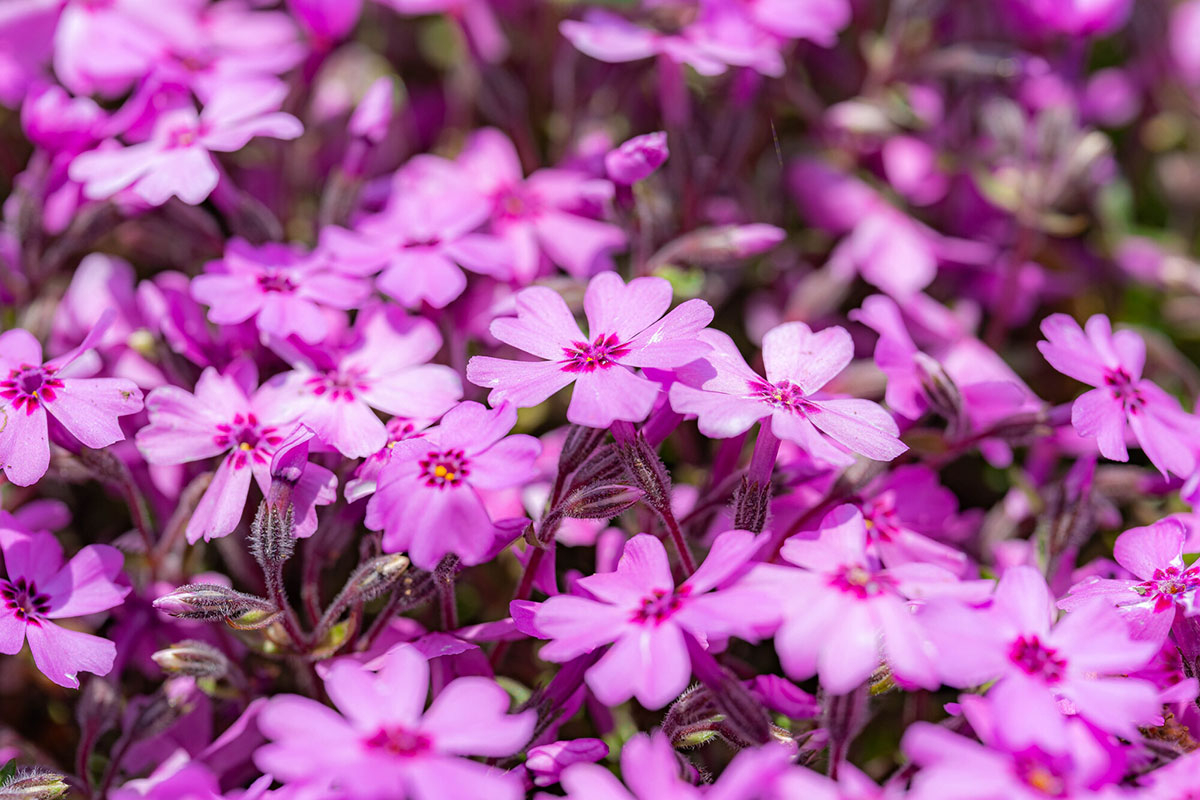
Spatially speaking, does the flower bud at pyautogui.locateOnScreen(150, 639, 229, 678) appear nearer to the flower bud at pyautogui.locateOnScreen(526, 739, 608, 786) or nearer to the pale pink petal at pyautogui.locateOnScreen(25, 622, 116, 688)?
the pale pink petal at pyautogui.locateOnScreen(25, 622, 116, 688)

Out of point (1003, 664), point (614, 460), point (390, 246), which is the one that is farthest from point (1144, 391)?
point (390, 246)

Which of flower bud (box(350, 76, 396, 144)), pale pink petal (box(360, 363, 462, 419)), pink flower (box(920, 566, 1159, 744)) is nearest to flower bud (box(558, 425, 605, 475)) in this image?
pale pink petal (box(360, 363, 462, 419))

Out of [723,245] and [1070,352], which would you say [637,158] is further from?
[1070,352]

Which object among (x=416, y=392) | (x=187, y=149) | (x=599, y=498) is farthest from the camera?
(x=187, y=149)

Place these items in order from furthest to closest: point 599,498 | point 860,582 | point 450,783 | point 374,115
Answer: point 374,115, point 599,498, point 860,582, point 450,783

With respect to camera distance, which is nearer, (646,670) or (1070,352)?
(646,670)

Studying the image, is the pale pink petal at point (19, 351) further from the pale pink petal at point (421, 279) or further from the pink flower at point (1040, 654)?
the pink flower at point (1040, 654)

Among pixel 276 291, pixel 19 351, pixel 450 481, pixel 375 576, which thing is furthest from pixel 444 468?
pixel 19 351

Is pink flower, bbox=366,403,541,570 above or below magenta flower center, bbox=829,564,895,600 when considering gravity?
above
